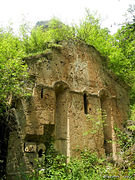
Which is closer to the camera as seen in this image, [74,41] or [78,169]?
[78,169]

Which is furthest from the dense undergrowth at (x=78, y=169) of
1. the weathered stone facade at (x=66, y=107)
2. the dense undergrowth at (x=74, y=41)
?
the weathered stone facade at (x=66, y=107)

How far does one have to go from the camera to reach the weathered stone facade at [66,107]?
7353 millimetres

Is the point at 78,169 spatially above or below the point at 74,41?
below

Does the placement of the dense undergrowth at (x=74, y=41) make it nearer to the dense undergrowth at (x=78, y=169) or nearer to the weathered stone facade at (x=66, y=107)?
the dense undergrowth at (x=78, y=169)

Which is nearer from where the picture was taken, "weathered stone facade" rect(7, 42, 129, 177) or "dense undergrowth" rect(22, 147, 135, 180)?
"dense undergrowth" rect(22, 147, 135, 180)

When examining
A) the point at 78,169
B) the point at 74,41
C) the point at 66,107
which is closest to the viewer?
the point at 78,169

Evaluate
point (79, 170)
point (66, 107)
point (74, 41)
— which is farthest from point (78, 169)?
point (74, 41)

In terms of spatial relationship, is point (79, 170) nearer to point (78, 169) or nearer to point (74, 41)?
point (78, 169)

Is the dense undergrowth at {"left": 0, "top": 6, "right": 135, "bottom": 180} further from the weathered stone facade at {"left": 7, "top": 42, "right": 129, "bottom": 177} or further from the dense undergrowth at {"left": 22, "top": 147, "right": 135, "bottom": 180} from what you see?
the weathered stone facade at {"left": 7, "top": 42, "right": 129, "bottom": 177}

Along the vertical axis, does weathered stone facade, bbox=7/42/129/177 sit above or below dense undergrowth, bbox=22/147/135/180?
above

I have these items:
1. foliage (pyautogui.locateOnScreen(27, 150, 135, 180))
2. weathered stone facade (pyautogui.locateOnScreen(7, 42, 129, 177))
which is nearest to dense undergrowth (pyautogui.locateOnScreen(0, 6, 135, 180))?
foliage (pyautogui.locateOnScreen(27, 150, 135, 180))

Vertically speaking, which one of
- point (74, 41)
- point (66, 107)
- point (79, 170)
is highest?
point (74, 41)

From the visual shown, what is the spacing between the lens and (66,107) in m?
8.64

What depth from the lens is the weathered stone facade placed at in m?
7.35
